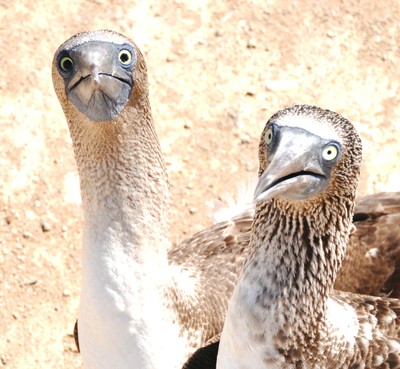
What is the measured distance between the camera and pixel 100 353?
455 centimetres

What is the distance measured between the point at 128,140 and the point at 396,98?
4.15m

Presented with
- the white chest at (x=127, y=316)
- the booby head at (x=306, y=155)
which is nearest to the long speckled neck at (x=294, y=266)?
the booby head at (x=306, y=155)

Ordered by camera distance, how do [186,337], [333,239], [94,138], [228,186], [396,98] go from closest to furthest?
[333,239]
[94,138]
[186,337]
[228,186]
[396,98]

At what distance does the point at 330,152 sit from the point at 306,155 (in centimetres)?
15

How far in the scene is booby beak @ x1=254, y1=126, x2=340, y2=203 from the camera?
11.2 ft

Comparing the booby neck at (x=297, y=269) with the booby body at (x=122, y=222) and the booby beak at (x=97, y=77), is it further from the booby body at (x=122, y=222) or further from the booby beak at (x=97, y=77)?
the booby beak at (x=97, y=77)

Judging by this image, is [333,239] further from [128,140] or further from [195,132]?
[195,132]

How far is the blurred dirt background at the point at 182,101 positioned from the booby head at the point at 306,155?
3.31 metres

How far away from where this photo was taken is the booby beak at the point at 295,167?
3.41 m

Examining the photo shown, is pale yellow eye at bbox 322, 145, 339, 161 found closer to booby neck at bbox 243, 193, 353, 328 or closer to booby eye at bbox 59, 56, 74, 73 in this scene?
booby neck at bbox 243, 193, 353, 328

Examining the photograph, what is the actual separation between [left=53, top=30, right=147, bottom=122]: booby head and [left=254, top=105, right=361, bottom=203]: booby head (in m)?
0.85

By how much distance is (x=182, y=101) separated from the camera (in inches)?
302

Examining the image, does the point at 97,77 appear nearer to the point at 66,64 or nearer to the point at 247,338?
the point at 66,64

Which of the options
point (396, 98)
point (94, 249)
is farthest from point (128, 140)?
point (396, 98)
